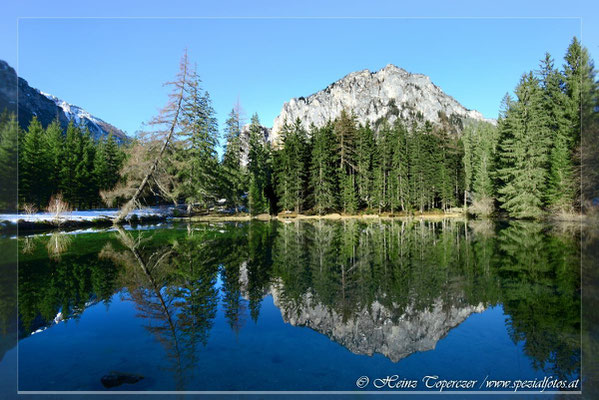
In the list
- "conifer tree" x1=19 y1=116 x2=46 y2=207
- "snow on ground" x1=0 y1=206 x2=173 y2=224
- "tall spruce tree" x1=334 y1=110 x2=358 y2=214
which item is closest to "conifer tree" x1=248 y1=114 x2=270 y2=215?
"snow on ground" x1=0 y1=206 x2=173 y2=224

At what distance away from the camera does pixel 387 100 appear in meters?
181

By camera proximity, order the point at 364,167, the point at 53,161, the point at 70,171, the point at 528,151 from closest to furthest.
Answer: the point at 528,151, the point at 53,161, the point at 70,171, the point at 364,167

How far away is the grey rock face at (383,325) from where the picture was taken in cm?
614

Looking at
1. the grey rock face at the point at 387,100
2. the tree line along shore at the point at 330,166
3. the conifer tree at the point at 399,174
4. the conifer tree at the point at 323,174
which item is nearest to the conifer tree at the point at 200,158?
the tree line along shore at the point at 330,166

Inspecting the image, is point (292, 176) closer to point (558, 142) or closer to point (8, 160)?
point (558, 142)

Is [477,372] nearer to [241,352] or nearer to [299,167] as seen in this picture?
[241,352]

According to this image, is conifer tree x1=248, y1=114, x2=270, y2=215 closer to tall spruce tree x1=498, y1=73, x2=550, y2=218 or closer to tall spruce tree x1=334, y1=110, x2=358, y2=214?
tall spruce tree x1=334, y1=110, x2=358, y2=214

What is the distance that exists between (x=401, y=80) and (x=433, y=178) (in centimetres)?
15009

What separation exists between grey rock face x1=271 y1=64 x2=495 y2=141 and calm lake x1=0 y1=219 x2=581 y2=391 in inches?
6357

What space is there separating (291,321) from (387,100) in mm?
190389

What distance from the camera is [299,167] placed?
49125mm

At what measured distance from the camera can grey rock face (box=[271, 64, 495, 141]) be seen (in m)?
175

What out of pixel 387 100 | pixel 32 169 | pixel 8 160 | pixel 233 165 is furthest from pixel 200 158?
pixel 387 100

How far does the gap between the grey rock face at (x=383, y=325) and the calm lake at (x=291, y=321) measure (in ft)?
Result: 0.13
